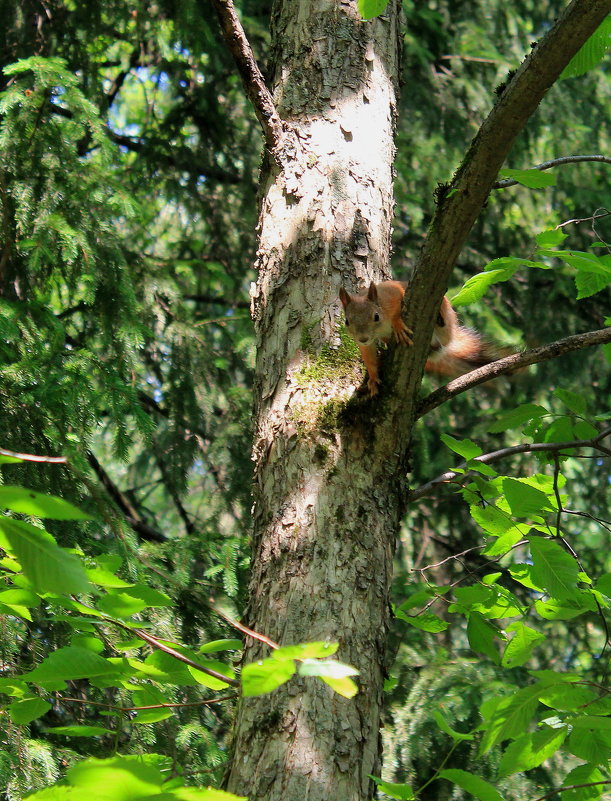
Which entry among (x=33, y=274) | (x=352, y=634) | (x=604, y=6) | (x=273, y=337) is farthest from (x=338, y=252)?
(x=33, y=274)

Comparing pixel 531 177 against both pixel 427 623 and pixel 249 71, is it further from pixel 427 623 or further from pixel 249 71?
pixel 427 623

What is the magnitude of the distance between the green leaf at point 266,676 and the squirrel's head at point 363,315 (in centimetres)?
112

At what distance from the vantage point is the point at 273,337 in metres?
1.95

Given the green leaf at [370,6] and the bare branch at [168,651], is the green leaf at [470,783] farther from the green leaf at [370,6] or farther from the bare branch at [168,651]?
the green leaf at [370,6]

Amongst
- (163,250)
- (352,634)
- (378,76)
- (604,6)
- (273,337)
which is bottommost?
(352,634)

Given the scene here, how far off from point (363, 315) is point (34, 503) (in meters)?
1.51

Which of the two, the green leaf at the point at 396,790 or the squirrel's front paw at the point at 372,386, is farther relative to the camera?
the squirrel's front paw at the point at 372,386

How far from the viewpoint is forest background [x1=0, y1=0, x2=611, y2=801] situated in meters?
1.53

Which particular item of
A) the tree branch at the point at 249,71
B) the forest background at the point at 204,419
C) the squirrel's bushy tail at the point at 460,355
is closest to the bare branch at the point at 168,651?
the forest background at the point at 204,419

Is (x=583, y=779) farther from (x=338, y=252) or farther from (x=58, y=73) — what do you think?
(x=58, y=73)

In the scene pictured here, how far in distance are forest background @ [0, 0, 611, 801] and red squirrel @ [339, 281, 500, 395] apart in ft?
1.05

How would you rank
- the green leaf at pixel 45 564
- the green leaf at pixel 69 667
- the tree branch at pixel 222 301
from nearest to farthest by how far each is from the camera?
the green leaf at pixel 45 564, the green leaf at pixel 69 667, the tree branch at pixel 222 301

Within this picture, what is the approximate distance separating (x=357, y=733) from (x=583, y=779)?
1.63 ft

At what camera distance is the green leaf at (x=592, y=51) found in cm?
166
